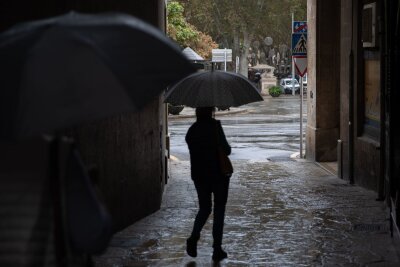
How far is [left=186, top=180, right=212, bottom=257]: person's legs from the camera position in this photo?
8.81 metres

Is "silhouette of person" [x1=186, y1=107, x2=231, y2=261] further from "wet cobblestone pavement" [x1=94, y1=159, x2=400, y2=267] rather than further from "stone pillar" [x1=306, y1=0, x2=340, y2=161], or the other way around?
"stone pillar" [x1=306, y1=0, x2=340, y2=161]

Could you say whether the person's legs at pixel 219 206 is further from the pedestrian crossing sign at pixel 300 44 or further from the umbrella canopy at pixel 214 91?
the pedestrian crossing sign at pixel 300 44

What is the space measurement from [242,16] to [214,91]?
5625 centimetres

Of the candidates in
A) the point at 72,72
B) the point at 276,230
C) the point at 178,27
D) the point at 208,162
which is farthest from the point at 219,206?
the point at 178,27

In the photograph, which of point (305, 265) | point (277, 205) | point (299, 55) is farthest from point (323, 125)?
point (305, 265)

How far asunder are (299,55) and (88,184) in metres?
16.9

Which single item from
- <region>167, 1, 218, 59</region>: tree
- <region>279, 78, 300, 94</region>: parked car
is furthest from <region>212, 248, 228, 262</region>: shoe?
<region>279, 78, 300, 94</region>: parked car

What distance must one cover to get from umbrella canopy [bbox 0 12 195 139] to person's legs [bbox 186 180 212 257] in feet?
13.3

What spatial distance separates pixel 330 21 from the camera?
19.6m

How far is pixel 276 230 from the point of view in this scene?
1092 cm

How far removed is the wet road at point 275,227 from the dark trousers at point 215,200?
1.16 ft

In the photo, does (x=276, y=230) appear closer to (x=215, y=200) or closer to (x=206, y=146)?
(x=215, y=200)

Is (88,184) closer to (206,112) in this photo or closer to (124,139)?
(206,112)

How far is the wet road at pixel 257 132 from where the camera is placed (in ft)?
75.5
